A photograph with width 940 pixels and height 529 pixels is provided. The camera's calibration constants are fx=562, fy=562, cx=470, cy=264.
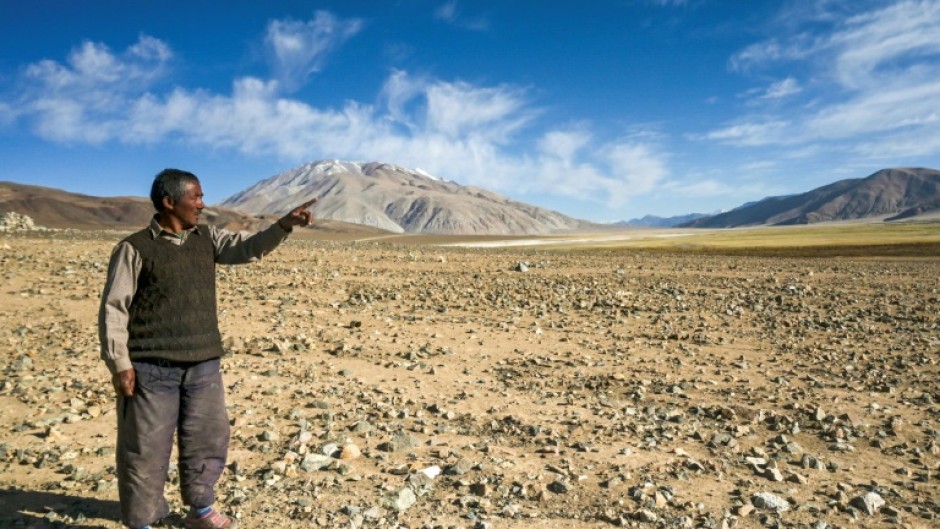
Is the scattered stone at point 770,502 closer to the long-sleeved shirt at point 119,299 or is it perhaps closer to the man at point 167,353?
the man at point 167,353

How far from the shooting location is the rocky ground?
511 centimetres

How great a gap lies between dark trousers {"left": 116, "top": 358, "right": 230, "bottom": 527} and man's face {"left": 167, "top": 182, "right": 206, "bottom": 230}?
1.15 meters

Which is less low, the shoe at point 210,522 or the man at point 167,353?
the man at point 167,353

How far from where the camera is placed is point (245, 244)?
5.06 meters

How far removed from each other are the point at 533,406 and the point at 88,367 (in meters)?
7.06

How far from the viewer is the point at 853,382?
9.00 metres

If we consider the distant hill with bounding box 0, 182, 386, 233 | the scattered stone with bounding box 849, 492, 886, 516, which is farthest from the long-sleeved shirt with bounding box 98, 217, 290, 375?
the distant hill with bounding box 0, 182, 386, 233

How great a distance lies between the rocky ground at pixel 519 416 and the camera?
16.8 ft

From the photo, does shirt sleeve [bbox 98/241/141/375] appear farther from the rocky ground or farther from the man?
the rocky ground

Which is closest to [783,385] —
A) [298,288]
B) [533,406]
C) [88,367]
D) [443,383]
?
[533,406]

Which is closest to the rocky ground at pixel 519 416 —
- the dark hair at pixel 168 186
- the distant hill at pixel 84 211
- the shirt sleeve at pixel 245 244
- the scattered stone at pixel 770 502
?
the scattered stone at pixel 770 502

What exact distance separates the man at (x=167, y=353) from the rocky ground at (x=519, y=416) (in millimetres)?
644

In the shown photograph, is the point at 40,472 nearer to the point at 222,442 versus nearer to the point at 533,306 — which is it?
the point at 222,442

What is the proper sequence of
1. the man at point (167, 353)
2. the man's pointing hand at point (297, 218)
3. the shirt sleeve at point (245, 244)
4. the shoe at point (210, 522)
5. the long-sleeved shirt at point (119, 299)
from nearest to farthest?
1. the long-sleeved shirt at point (119, 299)
2. the man at point (167, 353)
3. the shoe at point (210, 522)
4. the man's pointing hand at point (297, 218)
5. the shirt sleeve at point (245, 244)
